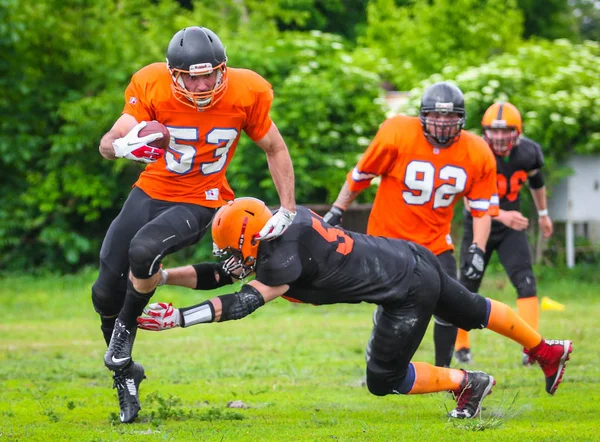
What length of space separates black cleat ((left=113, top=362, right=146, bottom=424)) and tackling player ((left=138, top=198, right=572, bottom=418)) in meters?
0.62

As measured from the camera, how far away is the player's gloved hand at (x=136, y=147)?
16.7 ft

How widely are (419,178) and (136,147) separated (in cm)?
249

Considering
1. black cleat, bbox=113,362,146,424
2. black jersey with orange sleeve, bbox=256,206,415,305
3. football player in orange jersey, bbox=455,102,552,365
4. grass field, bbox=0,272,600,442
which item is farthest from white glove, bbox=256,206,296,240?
football player in orange jersey, bbox=455,102,552,365

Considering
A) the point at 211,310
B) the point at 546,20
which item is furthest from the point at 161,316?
the point at 546,20

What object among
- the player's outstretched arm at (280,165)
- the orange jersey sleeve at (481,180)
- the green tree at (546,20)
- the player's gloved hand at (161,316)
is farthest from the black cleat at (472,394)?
the green tree at (546,20)

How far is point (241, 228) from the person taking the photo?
200 inches

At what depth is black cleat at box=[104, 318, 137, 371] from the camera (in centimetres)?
557

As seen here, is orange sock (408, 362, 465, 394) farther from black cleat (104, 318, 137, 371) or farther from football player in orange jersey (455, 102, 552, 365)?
football player in orange jersey (455, 102, 552, 365)

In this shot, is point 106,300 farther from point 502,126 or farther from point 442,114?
point 502,126

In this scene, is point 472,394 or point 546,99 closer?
point 472,394

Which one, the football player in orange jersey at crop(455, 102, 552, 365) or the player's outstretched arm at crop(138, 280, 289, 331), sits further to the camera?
the football player in orange jersey at crop(455, 102, 552, 365)

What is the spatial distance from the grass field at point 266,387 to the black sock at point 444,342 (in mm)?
410

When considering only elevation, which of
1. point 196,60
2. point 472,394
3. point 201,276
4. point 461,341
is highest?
point 196,60

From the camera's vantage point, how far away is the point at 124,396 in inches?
230
